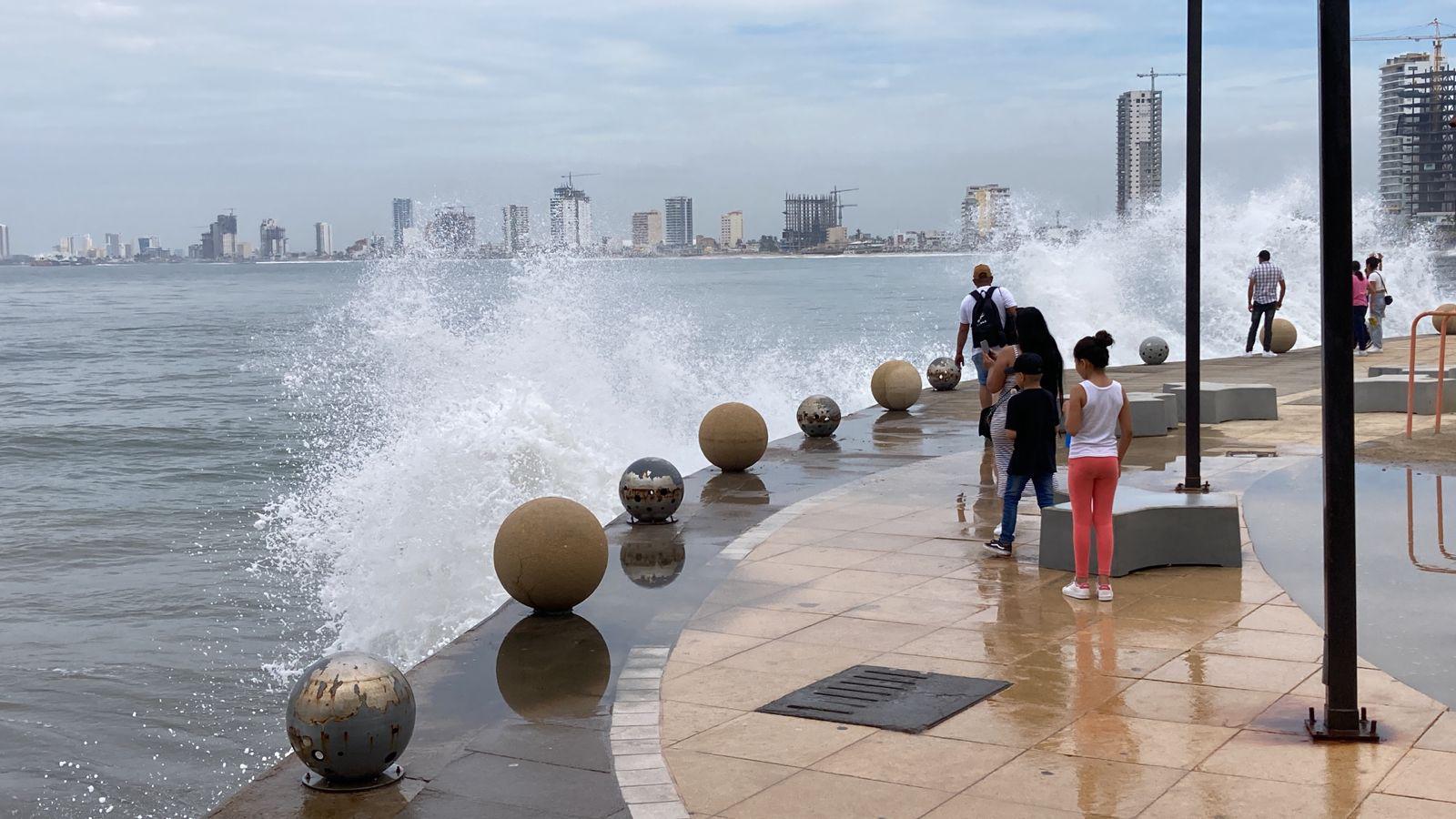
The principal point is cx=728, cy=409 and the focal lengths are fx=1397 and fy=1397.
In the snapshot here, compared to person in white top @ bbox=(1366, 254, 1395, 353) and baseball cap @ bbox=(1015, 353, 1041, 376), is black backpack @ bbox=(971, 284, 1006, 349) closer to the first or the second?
baseball cap @ bbox=(1015, 353, 1041, 376)

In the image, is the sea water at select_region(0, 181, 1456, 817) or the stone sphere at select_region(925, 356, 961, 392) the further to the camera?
the stone sphere at select_region(925, 356, 961, 392)

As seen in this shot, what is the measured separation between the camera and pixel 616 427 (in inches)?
855

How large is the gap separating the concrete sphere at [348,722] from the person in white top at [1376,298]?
24142mm

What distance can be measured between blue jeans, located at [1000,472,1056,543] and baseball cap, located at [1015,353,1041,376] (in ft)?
2.71

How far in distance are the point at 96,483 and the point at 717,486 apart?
1458 cm

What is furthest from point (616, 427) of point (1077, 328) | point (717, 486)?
point (1077, 328)

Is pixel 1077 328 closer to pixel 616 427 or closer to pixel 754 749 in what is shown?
pixel 616 427

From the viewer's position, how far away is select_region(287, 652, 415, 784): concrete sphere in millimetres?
5809

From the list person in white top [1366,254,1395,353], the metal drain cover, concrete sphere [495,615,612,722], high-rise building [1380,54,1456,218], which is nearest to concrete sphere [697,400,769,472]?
concrete sphere [495,615,612,722]

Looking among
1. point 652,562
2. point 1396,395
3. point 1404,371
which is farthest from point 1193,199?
point 1404,371

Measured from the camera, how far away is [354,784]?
5898mm

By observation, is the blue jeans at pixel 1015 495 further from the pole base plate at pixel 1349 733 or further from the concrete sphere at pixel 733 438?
the concrete sphere at pixel 733 438

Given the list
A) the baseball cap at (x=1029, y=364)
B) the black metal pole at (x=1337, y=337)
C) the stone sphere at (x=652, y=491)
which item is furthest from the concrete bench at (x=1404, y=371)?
the black metal pole at (x=1337, y=337)

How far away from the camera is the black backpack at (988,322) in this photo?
45.4 feet
